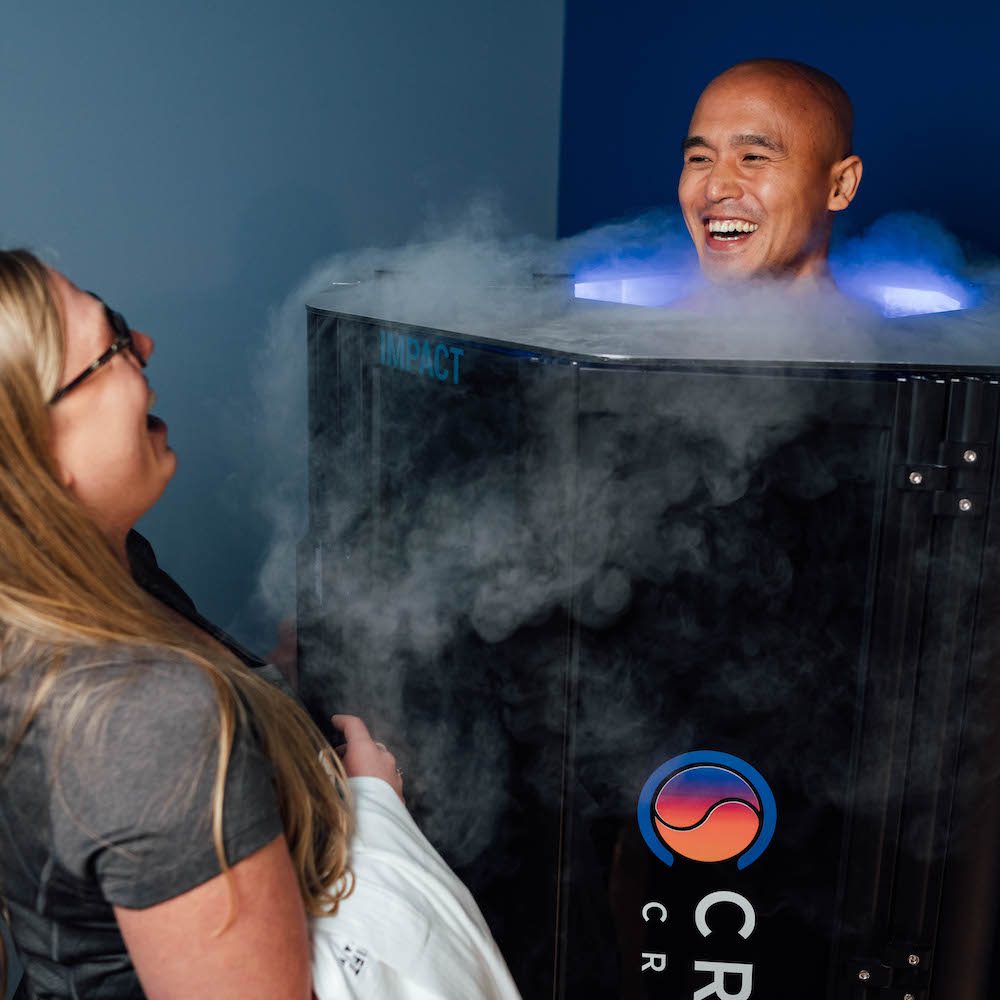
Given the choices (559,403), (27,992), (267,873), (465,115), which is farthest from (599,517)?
(465,115)

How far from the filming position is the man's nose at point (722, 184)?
1.16 meters

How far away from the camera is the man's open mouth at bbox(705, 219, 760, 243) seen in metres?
1.18

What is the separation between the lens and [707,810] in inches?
42.7

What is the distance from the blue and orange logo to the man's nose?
57cm

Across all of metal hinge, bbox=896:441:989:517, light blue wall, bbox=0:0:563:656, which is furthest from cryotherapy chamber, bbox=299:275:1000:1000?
light blue wall, bbox=0:0:563:656

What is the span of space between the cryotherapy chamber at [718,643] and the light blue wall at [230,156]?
32.9 inches

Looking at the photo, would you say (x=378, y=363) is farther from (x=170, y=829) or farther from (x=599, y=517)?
(x=170, y=829)

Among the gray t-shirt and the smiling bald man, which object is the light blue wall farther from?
the gray t-shirt

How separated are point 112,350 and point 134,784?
0.93ft

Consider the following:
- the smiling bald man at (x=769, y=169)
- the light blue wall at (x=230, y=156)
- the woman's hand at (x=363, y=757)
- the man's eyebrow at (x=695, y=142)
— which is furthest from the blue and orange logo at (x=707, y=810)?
the light blue wall at (x=230, y=156)

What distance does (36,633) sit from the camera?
694 millimetres

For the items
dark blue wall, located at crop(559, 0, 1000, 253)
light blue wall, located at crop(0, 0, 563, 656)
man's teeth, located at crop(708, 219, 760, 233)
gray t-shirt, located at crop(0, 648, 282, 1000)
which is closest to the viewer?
gray t-shirt, located at crop(0, 648, 282, 1000)

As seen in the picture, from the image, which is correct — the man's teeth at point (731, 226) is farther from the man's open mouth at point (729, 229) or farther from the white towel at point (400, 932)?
the white towel at point (400, 932)

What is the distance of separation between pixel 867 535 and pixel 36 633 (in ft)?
2.30
